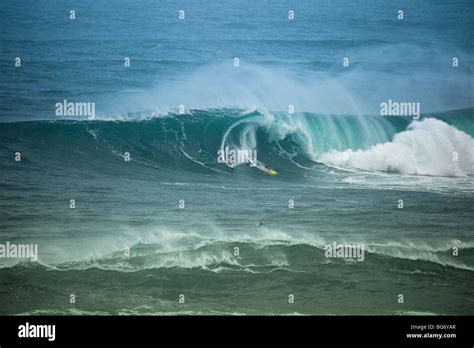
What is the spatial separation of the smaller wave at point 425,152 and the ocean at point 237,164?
0.02 metres

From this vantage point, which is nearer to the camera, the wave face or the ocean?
the ocean

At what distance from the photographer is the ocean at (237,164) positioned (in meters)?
7.15

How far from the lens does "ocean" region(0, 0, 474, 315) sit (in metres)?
7.15

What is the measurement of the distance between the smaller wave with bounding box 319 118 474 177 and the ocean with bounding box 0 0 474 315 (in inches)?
0.6

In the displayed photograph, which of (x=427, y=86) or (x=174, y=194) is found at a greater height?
(x=427, y=86)

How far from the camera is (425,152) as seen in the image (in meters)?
7.88

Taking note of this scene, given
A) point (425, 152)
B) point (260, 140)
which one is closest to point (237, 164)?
point (260, 140)

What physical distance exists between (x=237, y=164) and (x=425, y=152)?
195cm

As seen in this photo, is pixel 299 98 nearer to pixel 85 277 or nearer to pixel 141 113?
pixel 141 113
